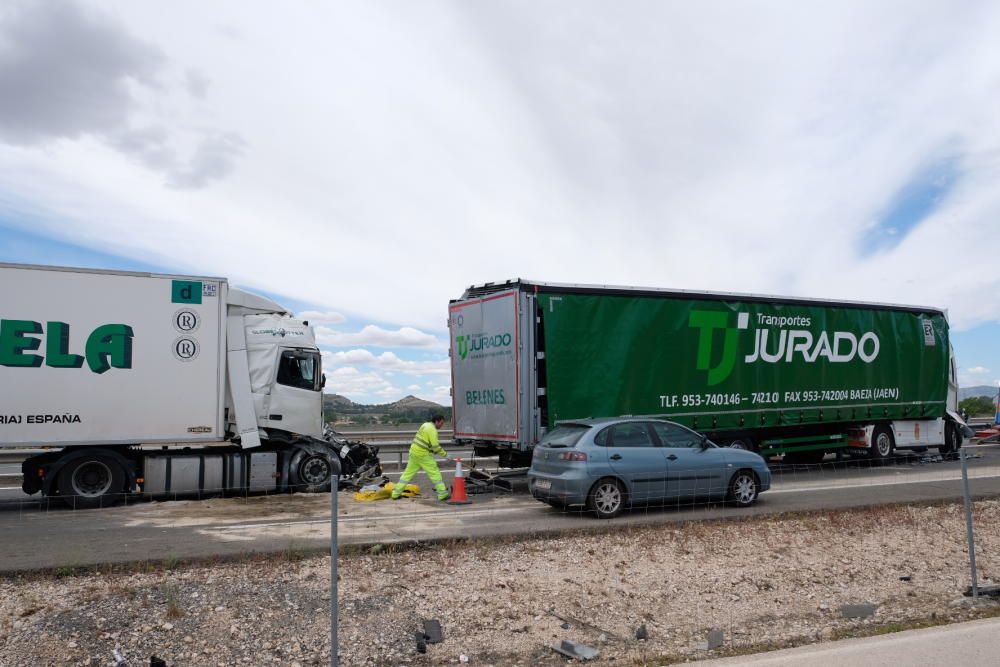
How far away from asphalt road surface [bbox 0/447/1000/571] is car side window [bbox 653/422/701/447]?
92cm

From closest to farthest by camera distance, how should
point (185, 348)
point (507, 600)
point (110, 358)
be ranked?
1. point (507, 600)
2. point (110, 358)
3. point (185, 348)

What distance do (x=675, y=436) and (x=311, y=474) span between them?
683 cm

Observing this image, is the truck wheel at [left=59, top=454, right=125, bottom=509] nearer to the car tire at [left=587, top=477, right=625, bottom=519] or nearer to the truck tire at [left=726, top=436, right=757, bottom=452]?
the car tire at [left=587, top=477, right=625, bottom=519]

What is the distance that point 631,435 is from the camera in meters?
A: 10.9

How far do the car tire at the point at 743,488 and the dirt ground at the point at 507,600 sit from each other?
184 centimetres

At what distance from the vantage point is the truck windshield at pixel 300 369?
13.9 m

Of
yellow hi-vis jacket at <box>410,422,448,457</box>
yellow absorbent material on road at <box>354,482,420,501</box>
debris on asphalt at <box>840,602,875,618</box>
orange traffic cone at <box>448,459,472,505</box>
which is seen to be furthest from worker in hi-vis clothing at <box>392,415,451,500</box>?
debris on asphalt at <box>840,602,875,618</box>

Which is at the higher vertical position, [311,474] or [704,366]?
[704,366]

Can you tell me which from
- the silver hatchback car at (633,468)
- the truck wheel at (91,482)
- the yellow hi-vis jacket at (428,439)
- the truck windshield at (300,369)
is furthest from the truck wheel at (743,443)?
the truck wheel at (91,482)

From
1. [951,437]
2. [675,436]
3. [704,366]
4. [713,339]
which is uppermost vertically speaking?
[713,339]

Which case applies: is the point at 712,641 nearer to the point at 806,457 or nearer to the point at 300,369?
the point at 300,369

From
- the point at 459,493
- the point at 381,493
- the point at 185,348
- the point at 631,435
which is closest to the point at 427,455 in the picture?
the point at 459,493

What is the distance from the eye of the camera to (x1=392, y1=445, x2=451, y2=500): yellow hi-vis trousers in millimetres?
12336

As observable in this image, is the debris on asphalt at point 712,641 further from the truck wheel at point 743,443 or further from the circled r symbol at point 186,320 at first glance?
the circled r symbol at point 186,320
